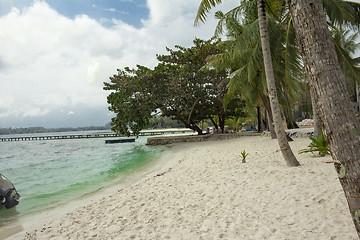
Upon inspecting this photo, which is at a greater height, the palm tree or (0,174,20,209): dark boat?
the palm tree

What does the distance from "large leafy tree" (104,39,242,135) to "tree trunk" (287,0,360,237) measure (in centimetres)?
1912

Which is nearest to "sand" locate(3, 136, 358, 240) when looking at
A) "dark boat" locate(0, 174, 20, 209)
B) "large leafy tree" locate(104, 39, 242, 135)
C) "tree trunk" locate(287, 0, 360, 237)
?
"tree trunk" locate(287, 0, 360, 237)

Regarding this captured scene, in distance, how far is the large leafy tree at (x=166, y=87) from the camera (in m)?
21.3

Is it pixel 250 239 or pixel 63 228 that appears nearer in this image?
pixel 250 239

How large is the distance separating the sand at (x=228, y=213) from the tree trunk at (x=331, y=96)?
1.36 meters

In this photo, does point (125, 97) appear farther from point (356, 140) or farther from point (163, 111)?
point (356, 140)

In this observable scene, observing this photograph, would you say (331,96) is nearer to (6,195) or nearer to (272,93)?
(272,93)

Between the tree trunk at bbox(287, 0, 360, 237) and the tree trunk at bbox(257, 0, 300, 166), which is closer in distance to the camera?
the tree trunk at bbox(287, 0, 360, 237)

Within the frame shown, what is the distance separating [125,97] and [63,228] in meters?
18.4

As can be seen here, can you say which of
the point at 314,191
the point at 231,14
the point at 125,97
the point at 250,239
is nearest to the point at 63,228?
the point at 250,239

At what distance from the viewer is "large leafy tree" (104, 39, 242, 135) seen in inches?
838

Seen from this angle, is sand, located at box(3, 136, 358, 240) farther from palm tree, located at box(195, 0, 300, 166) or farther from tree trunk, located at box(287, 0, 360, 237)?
tree trunk, located at box(287, 0, 360, 237)

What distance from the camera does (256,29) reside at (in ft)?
28.5

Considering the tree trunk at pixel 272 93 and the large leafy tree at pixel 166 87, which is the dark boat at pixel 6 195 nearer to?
the tree trunk at pixel 272 93
